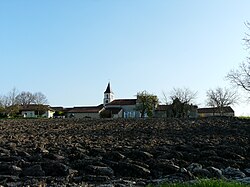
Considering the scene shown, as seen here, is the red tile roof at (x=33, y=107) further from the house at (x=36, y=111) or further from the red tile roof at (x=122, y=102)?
the red tile roof at (x=122, y=102)

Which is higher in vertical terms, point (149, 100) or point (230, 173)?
point (149, 100)

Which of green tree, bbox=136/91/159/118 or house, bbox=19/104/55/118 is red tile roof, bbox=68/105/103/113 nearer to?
house, bbox=19/104/55/118

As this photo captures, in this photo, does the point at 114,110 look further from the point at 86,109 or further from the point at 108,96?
the point at 108,96

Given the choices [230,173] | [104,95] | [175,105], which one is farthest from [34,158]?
[104,95]

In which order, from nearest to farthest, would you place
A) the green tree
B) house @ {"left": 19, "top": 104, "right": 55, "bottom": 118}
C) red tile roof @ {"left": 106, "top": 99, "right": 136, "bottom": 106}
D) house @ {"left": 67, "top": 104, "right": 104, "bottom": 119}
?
the green tree < house @ {"left": 19, "top": 104, "right": 55, "bottom": 118} < house @ {"left": 67, "top": 104, "right": 104, "bottom": 119} < red tile roof @ {"left": 106, "top": 99, "right": 136, "bottom": 106}

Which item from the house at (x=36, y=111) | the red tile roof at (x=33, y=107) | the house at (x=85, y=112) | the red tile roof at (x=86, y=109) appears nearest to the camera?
the house at (x=36, y=111)

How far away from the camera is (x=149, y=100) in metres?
85.2

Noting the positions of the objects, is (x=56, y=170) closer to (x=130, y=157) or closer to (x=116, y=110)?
(x=130, y=157)

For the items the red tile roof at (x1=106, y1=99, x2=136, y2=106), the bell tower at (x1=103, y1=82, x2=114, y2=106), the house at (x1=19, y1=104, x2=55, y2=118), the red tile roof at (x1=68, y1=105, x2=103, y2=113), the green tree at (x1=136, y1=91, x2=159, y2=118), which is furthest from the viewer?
the bell tower at (x1=103, y1=82, x2=114, y2=106)

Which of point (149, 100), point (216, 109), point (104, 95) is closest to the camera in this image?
point (149, 100)

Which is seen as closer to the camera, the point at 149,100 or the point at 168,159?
the point at 168,159

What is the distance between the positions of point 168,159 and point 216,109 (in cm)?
8479

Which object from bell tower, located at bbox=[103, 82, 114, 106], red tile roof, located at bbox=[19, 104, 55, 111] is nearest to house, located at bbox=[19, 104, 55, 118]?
red tile roof, located at bbox=[19, 104, 55, 111]

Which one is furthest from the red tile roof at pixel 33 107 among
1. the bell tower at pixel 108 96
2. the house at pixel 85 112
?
the bell tower at pixel 108 96
